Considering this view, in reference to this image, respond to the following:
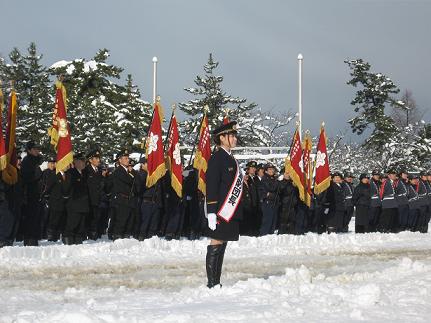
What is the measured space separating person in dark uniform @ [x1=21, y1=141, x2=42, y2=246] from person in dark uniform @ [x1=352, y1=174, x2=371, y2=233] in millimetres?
11319

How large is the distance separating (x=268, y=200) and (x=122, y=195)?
16.2ft

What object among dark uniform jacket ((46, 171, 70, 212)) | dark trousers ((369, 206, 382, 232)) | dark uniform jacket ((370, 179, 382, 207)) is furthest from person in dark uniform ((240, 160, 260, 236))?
dark trousers ((369, 206, 382, 232))

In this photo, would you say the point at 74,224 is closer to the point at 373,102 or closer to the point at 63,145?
the point at 63,145

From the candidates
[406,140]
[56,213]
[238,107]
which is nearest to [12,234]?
[56,213]

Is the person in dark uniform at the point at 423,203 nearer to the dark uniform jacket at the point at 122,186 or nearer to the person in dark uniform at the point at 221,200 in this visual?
the dark uniform jacket at the point at 122,186

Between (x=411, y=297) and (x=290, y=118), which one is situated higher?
(x=290, y=118)

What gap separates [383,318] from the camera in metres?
6.21

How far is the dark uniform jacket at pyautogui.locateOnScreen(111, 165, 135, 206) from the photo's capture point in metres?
15.6

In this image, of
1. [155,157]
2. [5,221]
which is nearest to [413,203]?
[155,157]

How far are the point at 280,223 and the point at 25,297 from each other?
42.2 feet

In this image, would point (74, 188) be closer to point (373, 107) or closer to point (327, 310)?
point (327, 310)

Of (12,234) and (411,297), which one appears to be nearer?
(411,297)

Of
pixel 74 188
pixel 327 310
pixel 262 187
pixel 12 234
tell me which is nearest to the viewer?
pixel 327 310

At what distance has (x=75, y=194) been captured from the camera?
14.5 metres
